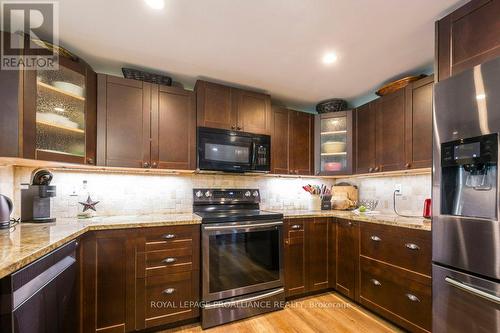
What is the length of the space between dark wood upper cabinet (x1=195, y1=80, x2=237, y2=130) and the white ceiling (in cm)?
11

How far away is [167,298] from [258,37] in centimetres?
224

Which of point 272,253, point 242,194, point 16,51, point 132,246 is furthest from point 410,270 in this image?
point 16,51

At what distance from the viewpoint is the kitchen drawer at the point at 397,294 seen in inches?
66.2

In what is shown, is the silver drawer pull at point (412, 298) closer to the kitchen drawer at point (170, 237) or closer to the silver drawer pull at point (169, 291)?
the kitchen drawer at point (170, 237)

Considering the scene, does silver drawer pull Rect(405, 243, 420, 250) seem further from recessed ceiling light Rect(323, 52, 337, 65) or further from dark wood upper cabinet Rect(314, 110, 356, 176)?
recessed ceiling light Rect(323, 52, 337, 65)

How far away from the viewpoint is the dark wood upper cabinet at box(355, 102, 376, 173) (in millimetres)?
2561

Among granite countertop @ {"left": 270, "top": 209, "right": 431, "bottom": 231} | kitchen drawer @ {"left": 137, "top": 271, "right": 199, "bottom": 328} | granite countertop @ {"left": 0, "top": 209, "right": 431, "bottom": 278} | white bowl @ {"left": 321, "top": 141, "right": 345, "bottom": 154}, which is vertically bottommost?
kitchen drawer @ {"left": 137, "top": 271, "right": 199, "bottom": 328}

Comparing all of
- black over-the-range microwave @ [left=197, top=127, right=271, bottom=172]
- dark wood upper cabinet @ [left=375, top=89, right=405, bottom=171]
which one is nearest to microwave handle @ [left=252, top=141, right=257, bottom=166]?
black over-the-range microwave @ [left=197, top=127, right=271, bottom=172]

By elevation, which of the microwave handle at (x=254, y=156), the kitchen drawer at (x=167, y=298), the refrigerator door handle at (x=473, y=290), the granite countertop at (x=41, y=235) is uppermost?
the microwave handle at (x=254, y=156)

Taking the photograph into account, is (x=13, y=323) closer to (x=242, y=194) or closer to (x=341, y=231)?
(x=242, y=194)

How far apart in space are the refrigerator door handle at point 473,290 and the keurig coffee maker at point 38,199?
9.66 feet

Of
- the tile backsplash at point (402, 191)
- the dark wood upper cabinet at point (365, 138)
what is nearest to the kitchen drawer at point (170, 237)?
the dark wood upper cabinet at point (365, 138)

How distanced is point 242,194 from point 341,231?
120 centimetres

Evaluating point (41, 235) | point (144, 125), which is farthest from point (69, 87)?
point (41, 235)
